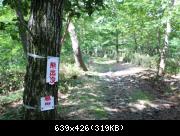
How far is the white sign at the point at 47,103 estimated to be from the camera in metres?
4.63

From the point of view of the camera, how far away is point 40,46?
4559 millimetres

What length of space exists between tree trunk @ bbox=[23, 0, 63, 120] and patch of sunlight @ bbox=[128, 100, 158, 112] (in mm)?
4294

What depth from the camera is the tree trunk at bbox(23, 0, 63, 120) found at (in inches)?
178

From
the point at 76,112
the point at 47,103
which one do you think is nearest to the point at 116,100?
the point at 76,112

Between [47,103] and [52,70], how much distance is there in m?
0.58

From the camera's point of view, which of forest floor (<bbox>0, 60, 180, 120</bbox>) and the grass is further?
the grass

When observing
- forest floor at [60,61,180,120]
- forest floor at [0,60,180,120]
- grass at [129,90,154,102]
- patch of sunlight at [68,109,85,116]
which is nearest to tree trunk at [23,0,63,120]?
forest floor at [0,60,180,120]

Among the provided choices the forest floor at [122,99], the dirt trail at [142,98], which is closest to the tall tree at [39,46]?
the forest floor at [122,99]

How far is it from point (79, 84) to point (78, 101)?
2.33 metres

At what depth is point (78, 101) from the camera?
28.1ft

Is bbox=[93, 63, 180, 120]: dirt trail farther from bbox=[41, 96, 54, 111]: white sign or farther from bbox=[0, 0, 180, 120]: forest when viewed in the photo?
bbox=[41, 96, 54, 111]: white sign

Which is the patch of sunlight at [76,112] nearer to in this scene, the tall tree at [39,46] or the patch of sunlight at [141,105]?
the patch of sunlight at [141,105]

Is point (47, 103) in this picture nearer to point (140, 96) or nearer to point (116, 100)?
point (116, 100)
